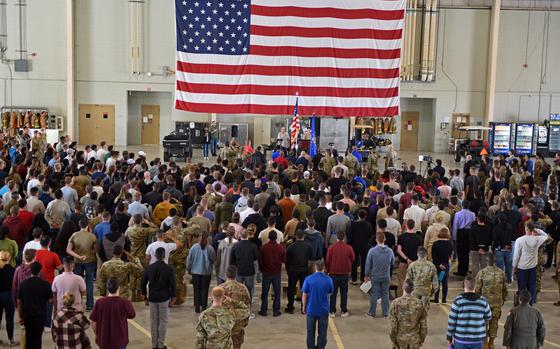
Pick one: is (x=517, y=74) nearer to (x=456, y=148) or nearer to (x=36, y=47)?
(x=456, y=148)

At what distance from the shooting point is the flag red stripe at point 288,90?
69.8ft

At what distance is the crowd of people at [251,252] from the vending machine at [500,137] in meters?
16.8

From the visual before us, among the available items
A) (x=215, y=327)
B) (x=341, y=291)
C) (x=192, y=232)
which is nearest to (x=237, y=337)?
(x=215, y=327)

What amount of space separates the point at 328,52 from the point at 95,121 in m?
14.0

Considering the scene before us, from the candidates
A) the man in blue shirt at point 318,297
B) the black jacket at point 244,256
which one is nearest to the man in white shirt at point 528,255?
the man in blue shirt at point 318,297

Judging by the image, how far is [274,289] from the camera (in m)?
10.2

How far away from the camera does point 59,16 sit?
30812 mm

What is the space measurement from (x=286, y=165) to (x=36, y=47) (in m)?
18.5

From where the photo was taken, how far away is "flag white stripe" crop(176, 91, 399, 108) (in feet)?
69.8

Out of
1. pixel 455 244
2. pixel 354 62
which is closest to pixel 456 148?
pixel 354 62

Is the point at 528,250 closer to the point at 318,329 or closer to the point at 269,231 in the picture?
the point at 318,329

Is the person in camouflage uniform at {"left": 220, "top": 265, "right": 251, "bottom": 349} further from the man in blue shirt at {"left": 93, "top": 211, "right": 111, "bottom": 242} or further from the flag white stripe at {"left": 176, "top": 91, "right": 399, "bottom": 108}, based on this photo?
the flag white stripe at {"left": 176, "top": 91, "right": 399, "bottom": 108}

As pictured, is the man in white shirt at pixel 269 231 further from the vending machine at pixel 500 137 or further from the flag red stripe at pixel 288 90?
the vending machine at pixel 500 137

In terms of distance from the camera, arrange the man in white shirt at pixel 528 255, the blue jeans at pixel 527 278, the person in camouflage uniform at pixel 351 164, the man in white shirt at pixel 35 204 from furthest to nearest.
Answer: the person in camouflage uniform at pixel 351 164
the man in white shirt at pixel 35 204
the blue jeans at pixel 527 278
the man in white shirt at pixel 528 255
